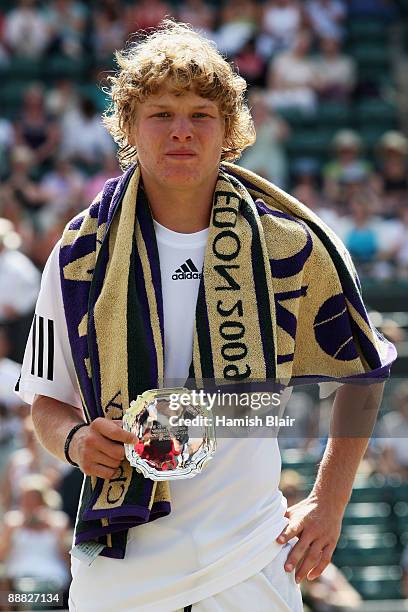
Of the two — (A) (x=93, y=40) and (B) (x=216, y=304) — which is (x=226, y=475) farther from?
(A) (x=93, y=40)

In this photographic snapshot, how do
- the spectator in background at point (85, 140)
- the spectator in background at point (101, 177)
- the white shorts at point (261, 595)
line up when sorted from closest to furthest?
the white shorts at point (261, 595) → the spectator in background at point (101, 177) → the spectator in background at point (85, 140)

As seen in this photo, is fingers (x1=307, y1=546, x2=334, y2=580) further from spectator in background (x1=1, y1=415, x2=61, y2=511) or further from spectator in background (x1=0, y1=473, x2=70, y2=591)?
spectator in background (x1=1, y1=415, x2=61, y2=511)

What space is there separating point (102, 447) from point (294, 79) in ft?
34.7

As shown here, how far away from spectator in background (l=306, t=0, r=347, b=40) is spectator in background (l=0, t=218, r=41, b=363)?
18.8 feet

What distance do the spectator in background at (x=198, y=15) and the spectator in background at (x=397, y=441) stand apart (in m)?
6.04

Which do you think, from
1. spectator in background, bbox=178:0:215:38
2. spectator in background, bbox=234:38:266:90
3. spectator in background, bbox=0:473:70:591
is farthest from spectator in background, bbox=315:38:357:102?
spectator in background, bbox=0:473:70:591

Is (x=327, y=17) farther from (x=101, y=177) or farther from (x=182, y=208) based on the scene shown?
(x=182, y=208)

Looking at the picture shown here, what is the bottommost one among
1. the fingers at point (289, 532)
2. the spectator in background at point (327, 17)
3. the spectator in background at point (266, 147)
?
the fingers at point (289, 532)

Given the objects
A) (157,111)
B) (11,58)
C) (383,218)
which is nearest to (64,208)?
(383,218)

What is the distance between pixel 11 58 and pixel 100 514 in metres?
11.3

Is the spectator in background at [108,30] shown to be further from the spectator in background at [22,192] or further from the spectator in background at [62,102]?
the spectator in background at [22,192]

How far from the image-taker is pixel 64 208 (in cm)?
1023

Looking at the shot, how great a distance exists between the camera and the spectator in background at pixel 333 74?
1323cm

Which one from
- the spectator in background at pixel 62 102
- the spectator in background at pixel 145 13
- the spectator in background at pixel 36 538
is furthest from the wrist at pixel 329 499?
the spectator in background at pixel 145 13
